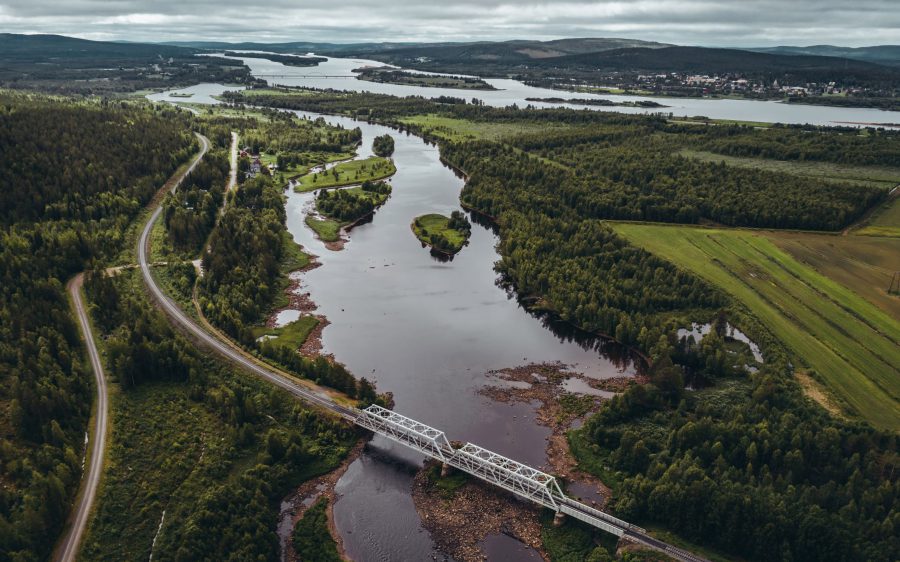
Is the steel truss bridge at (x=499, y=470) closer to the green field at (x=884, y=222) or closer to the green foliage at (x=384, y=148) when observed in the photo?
the green field at (x=884, y=222)

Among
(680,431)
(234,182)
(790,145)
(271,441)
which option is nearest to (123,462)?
(271,441)

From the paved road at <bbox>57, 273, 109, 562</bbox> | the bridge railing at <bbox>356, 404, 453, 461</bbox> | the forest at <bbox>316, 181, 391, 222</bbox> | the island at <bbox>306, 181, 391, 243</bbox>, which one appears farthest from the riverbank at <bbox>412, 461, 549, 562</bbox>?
the forest at <bbox>316, 181, 391, 222</bbox>

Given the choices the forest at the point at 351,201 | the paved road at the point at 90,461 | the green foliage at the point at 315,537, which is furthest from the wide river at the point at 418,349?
the paved road at the point at 90,461

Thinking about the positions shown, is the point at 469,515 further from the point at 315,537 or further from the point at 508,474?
the point at 315,537

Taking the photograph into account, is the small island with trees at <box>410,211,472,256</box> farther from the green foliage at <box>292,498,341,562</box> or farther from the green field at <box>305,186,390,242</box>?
the green foliage at <box>292,498,341,562</box>

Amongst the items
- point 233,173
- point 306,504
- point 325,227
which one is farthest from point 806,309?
point 233,173

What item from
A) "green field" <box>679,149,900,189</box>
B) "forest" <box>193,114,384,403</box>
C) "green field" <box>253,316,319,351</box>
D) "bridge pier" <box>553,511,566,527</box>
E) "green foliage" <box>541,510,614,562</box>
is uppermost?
"green field" <box>679,149,900,189</box>

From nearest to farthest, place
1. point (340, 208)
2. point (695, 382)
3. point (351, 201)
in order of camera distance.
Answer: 1. point (695, 382)
2. point (340, 208)
3. point (351, 201)
